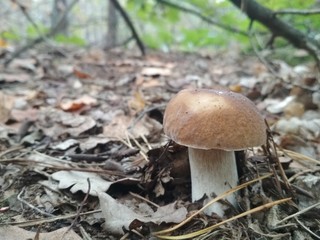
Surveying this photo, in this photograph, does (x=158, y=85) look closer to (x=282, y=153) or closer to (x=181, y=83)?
(x=181, y=83)

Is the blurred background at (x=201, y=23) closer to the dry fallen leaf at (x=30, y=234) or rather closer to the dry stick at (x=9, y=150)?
the dry stick at (x=9, y=150)

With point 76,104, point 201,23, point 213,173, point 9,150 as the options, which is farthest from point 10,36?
point 213,173

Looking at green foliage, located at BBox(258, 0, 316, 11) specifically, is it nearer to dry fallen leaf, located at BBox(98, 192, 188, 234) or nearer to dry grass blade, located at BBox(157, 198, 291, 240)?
dry grass blade, located at BBox(157, 198, 291, 240)

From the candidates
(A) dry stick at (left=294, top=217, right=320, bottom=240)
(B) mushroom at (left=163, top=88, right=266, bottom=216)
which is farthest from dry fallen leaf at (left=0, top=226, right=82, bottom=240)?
(A) dry stick at (left=294, top=217, right=320, bottom=240)

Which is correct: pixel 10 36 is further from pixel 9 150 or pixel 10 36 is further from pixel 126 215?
pixel 126 215

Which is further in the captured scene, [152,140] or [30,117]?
[30,117]

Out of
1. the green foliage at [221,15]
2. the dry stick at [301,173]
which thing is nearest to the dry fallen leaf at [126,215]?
the dry stick at [301,173]

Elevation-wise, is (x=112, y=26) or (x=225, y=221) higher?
(x=112, y=26)

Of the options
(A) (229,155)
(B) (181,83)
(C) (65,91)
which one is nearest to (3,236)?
(A) (229,155)
